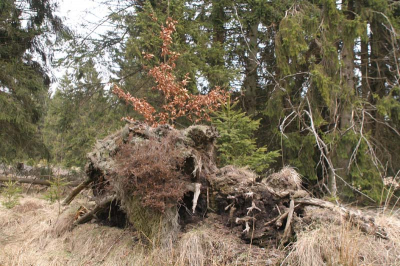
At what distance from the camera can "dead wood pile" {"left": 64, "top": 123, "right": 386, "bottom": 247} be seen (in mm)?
3648

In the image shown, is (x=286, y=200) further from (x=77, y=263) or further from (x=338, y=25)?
(x=338, y=25)

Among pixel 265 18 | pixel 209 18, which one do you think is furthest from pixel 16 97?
pixel 265 18

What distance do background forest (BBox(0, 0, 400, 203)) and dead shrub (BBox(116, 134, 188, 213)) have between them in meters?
2.42

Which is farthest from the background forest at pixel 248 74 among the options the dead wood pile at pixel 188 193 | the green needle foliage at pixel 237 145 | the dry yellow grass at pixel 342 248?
the dry yellow grass at pixel 342 248

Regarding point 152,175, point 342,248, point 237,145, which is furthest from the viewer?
point 237,145

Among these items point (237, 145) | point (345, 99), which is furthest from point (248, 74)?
point (237, 145)

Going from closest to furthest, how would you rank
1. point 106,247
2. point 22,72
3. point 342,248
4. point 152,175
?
point 342,248, point 152,175, point 106,247, point 22,72

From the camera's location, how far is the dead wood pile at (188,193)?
3.65 metres

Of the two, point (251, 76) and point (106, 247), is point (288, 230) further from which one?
point (251, 76)

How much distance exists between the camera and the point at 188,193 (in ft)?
13.6

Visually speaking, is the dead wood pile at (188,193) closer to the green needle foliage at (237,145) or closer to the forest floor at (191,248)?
the forest floor at (191,248)

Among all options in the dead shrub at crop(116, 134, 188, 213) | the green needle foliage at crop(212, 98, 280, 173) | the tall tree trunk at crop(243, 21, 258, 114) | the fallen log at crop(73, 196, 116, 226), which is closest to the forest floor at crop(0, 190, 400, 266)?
the fallen log at crop(73, 196, 116, 226)

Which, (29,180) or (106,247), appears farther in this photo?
(29,180)

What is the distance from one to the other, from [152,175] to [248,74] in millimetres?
7113
